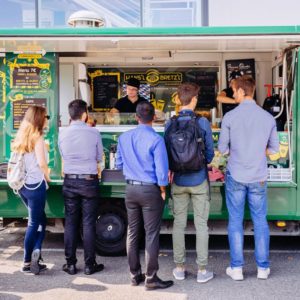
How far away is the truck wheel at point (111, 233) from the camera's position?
626 cm

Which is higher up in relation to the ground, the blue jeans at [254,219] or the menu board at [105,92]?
the menu board at [105,92]

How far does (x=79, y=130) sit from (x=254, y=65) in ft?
13.0

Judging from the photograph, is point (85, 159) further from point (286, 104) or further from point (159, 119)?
point (286, 104)

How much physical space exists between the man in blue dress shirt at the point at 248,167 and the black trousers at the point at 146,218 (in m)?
0.80

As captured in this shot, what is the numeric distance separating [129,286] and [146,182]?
1.04 metres

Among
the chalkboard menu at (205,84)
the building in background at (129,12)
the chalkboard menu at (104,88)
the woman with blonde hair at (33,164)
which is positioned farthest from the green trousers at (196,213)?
the building in background at (129,12)

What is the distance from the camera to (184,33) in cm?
554

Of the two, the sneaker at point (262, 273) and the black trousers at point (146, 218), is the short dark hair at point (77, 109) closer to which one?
the black trousers at point (146, 218)

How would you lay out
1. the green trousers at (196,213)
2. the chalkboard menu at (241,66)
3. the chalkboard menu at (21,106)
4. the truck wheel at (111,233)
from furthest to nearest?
the chalkboard menu at (241,66) < the chalkboard menu at (21,106) < the truck wheel at (111,233) < the green trousers at (196,213)

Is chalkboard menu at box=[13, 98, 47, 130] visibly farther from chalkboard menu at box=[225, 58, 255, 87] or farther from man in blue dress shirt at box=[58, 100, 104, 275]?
chalkboard menu at box=[225, 58, 255, 87]

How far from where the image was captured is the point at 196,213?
17.4 ft

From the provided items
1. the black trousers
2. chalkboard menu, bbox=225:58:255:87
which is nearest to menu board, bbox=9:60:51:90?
the black trousers

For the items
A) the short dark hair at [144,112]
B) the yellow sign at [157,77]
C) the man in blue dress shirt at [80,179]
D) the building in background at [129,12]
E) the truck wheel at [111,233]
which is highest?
the building in background at [129,12]

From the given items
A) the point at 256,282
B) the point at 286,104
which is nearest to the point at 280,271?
the point at 256,282
